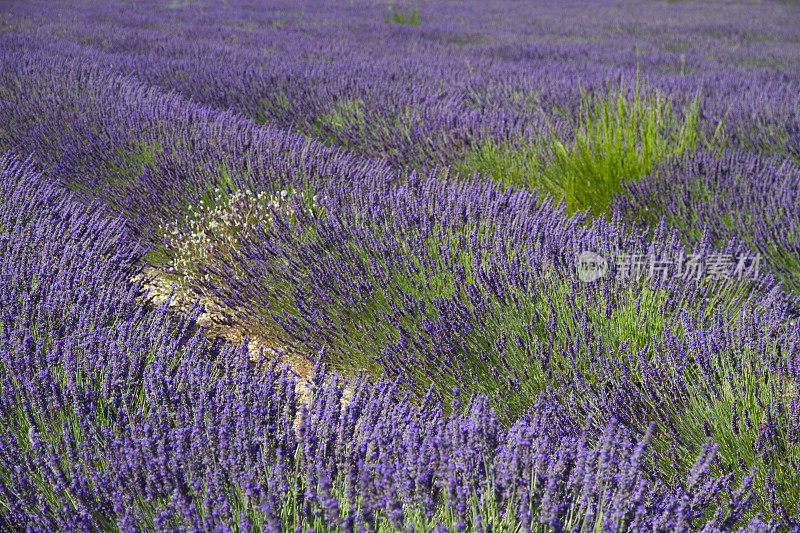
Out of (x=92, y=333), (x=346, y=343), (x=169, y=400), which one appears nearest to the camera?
(x=169, y=400)

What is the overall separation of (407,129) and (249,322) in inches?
82.5

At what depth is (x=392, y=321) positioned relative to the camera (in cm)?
188

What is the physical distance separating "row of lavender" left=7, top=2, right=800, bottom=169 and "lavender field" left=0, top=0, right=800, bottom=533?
55 mm

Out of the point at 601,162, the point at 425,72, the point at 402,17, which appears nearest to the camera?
the point at 601,162

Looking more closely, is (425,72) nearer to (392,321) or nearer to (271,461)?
(392,321)

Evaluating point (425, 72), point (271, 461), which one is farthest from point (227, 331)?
point (425, 72)

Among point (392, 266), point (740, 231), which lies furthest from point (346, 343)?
point (740, 231)

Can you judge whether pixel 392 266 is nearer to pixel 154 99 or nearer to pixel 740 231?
pixel 740 231

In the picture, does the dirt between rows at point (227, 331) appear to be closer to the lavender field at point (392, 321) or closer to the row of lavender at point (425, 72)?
the lavender field at point (392, 321)

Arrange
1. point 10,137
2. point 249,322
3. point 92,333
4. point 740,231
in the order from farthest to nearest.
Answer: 1. point 10,137
2. point 740,231
3. point 249,322
4. point 92,333

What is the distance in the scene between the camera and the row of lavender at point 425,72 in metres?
3.84

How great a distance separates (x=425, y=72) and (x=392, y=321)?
4489 mm

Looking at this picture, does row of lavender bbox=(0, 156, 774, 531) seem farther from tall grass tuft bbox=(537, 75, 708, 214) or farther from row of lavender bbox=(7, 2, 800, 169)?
row of lavender bbox=(7, 2, 800, 169)

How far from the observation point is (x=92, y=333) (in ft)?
4.83
